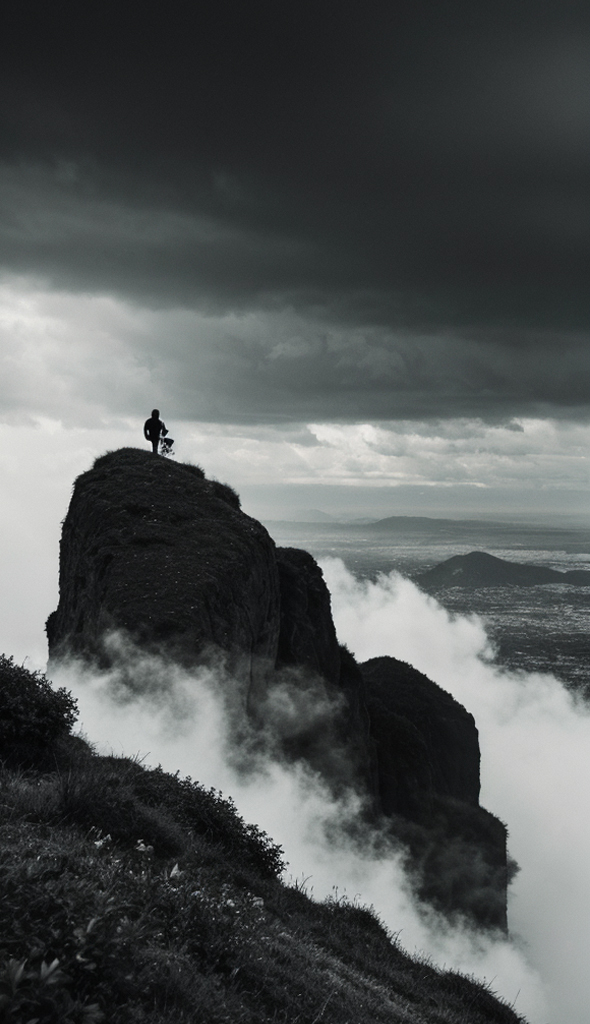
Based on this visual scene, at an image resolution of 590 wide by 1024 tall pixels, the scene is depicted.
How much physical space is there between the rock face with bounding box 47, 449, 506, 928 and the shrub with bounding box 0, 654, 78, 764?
11.5 meters

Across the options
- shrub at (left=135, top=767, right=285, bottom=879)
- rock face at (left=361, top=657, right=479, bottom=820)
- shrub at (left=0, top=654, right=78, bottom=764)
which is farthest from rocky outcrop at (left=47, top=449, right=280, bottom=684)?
rock face at (left=361, top=657, right=479, bottom=820)

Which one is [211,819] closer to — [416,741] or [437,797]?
[416,741]

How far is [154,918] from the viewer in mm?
6645

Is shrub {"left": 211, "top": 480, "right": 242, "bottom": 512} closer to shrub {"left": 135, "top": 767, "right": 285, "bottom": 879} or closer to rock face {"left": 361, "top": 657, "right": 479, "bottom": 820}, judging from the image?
rock face {"left": 361, "top": 657, "right": 479, "bottom": 820}

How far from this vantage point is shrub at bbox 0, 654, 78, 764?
12406 mm

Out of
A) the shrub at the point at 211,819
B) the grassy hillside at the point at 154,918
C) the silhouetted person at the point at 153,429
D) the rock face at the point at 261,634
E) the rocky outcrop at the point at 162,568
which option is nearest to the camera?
the grassy hillside at the point at 154,918

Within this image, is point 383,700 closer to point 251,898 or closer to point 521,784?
point 251,898

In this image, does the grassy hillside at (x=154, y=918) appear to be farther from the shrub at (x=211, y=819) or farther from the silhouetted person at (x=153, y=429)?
the silhouetted person at (x=153, y=429)

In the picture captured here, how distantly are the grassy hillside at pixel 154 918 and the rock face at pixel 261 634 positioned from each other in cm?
1229

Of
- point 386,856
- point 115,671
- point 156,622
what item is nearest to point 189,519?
point 156,622

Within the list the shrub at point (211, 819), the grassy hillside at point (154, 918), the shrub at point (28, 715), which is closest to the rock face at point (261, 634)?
the shrub at point (28, 715)

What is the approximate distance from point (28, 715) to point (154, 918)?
6.74 metres

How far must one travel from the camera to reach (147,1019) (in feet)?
17.8

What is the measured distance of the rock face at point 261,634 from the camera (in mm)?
27688
